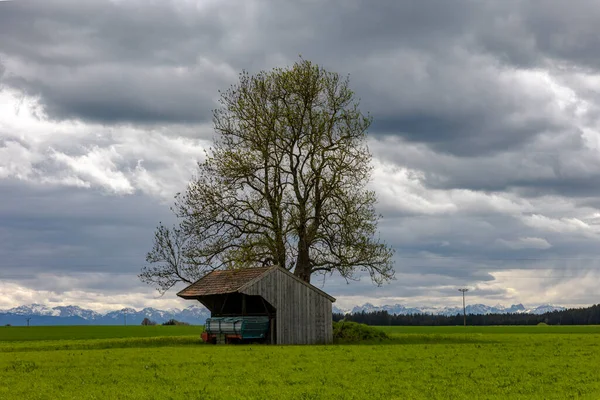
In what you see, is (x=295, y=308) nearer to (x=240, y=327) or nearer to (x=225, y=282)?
(x=240, y=327)

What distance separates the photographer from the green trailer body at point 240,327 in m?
50.5

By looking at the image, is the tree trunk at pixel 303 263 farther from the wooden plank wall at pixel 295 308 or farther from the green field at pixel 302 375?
the green field at pixel 302 375

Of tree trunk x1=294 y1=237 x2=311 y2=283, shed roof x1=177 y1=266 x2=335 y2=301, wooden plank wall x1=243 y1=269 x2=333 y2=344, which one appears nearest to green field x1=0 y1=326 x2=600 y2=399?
shed roof x1=177 y1=266 x2=335 y2=301

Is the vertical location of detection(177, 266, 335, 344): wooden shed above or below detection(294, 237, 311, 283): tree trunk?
below

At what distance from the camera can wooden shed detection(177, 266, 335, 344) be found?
50688 mm

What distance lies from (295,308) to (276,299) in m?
1.95

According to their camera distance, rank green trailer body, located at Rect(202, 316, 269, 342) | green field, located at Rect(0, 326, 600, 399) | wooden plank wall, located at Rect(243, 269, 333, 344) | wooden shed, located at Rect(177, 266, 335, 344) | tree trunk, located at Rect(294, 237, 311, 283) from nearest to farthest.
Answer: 1. green field, located at Rect(0, 326, 600, 399)
2. green trailer body, located at Rect(202, 316, 269, 342)
3. wooden shed, located at Rect(177, 266, 335, 344)
4. wooden plank wall, located at Rect(243, 269, 333, 344)
5. tree trunk, located at Rect(294, 237, 311, 283)

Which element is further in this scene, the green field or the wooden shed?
the wooden shed

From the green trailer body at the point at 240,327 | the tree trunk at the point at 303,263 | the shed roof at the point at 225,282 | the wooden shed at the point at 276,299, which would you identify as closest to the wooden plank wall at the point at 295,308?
the wooden shed at the point at 276,299

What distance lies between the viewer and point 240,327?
50344 mm

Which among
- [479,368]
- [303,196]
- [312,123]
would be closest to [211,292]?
[303,196]

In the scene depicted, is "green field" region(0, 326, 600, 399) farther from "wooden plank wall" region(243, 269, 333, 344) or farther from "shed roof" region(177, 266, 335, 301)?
"wooden plank wall" region(243, 269, 333, 344)

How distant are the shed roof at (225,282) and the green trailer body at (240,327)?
2.08 metres

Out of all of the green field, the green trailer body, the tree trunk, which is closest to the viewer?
the green field
